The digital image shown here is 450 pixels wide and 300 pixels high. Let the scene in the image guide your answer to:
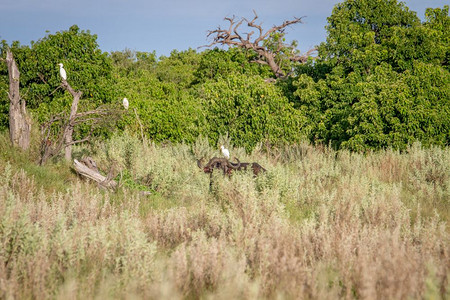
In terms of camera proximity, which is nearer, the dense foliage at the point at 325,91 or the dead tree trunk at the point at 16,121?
the dead tree trunk at the point at 16,121

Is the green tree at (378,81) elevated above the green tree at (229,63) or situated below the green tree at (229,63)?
below

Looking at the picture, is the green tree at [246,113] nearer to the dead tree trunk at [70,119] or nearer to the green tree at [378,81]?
the green tree at [378,81]

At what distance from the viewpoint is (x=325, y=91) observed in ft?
60.7

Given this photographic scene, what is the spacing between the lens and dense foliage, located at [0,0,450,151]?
13258mm

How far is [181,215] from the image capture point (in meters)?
5.68

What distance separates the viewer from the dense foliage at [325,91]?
13.3 m

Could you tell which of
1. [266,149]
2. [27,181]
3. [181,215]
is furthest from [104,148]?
[181,215]

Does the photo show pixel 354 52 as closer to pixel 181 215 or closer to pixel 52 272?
pixel 181 215

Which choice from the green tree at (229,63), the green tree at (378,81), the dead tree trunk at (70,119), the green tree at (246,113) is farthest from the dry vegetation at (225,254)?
the green tree at (229,63)

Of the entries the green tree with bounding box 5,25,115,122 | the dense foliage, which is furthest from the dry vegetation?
the green tree with bounding box 5,25,115,122

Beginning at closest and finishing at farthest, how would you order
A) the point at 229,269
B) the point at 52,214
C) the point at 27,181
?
the point at 229,269, the point at 52,214, the point at 27,181

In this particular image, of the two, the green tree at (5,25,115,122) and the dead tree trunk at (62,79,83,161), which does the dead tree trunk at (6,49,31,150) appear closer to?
the dead tree trunk at (62,79,83,161)

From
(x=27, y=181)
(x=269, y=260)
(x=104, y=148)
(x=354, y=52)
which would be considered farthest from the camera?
(x=354, y=52)

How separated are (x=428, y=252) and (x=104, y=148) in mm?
9263
